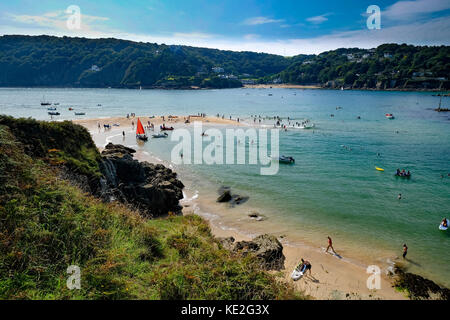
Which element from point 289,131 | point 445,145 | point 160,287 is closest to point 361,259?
point 160,287

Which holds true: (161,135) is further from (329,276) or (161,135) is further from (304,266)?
(329,276)

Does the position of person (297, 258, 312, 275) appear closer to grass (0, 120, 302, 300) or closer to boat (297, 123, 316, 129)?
grass (0, 120, 302, 300)

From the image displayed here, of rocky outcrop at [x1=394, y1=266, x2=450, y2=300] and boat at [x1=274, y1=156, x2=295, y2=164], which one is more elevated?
boat at [x1=274, y1=156, x2=295, y2=164]

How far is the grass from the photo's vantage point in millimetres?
8320

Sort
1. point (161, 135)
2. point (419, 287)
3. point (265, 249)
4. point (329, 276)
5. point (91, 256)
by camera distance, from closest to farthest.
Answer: point (91, 256), point (419, 287), point (329, 276), point (265, 249), point (161, 135)

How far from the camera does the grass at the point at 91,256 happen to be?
8320 millimetres

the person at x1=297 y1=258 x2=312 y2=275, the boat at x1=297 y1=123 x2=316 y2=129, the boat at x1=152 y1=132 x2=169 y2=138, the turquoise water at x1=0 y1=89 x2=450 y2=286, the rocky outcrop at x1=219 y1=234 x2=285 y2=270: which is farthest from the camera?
the boat at x1=297 y1=123 x2=316 y2=129

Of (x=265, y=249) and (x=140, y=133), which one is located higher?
(x=140, y=133)

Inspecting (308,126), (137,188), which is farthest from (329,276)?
(308,126)

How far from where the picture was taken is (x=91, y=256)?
9648 mm

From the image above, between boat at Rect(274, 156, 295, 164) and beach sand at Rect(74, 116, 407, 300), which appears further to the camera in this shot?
boat at Rect(274, 156, 295, 164)

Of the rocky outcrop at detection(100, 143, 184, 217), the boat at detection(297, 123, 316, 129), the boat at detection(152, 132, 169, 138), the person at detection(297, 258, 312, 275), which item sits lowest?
the person at detection(297, 258, 312, 275)

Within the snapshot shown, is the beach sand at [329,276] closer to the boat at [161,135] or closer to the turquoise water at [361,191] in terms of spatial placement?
the turquoise water at [361,191]

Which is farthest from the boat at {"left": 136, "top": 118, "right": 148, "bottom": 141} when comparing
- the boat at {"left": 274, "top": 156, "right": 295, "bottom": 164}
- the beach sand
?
the beach sand
